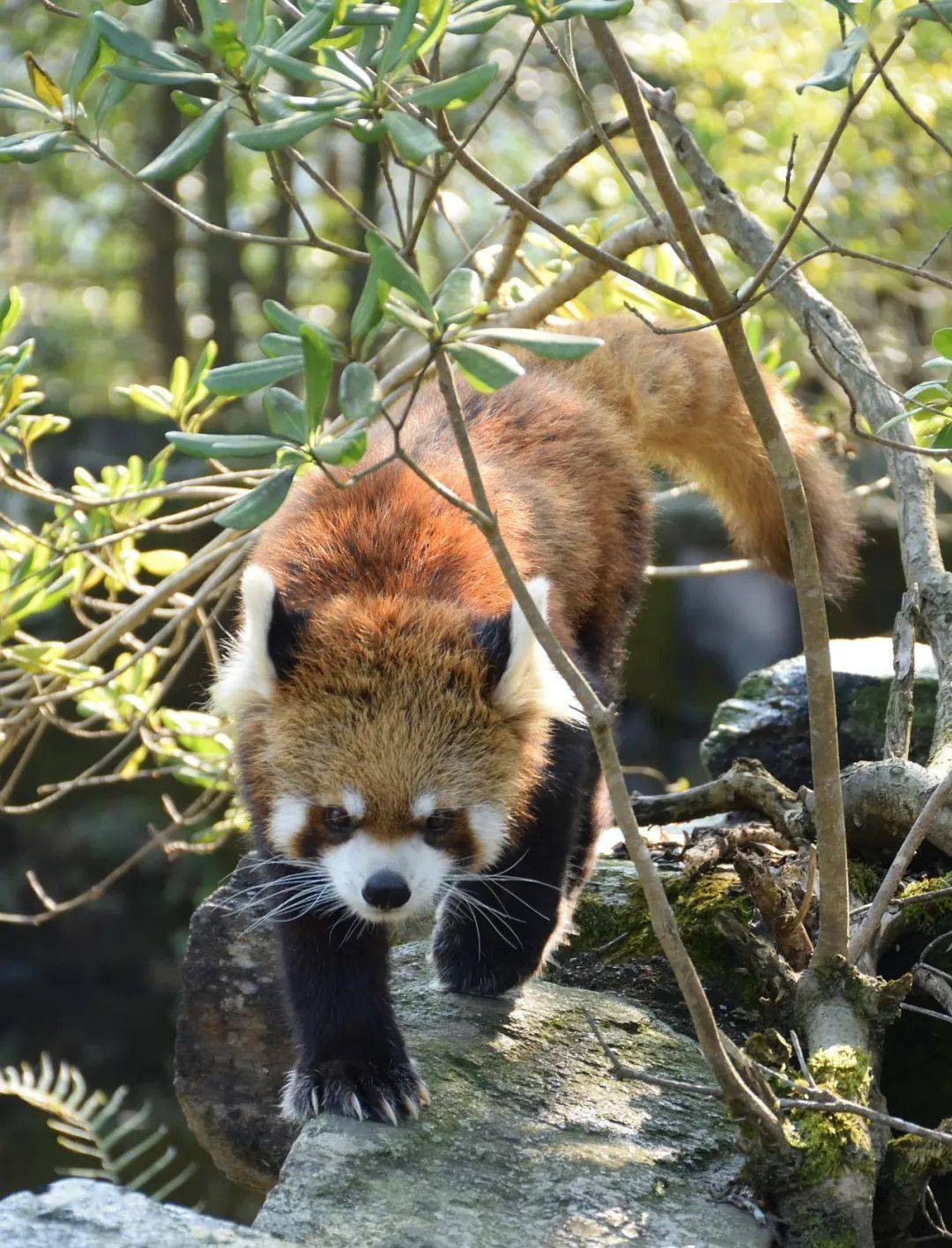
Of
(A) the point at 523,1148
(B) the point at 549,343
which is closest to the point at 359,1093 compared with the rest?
(A) the point at 523,1148

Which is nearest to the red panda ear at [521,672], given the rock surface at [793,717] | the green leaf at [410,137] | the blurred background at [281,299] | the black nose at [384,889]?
the black nose at [384,889]

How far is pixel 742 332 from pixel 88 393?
1138cm

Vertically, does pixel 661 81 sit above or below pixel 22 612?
above

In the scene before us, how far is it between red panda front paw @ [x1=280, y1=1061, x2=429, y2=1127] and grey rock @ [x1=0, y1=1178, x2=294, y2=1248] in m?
0.62

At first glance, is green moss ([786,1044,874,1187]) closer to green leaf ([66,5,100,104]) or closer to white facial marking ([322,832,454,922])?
white facial marking ([322,832,454,922])

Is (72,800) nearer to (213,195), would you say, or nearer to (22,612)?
(213,195)

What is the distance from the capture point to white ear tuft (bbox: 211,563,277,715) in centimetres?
263

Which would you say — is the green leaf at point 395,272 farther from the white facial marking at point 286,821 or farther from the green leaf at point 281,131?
the white facial marking at point 286,821

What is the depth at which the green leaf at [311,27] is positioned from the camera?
179 cm

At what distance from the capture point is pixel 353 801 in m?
2.69

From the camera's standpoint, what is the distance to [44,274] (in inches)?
511

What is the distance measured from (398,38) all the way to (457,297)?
32 centimetres

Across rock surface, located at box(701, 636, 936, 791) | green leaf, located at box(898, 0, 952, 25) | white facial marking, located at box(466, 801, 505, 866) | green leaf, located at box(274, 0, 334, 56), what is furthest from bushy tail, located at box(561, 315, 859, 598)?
green leaf, located at box(274, 0, 334, 56)

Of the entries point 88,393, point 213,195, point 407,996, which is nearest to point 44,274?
point 88,393
